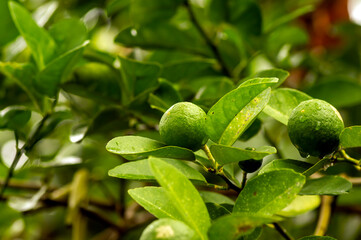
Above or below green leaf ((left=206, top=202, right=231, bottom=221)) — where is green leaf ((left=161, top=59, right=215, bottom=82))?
above

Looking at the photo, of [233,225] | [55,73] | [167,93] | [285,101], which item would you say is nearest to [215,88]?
[167,93]


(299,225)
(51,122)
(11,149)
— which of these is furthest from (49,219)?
(299,225)

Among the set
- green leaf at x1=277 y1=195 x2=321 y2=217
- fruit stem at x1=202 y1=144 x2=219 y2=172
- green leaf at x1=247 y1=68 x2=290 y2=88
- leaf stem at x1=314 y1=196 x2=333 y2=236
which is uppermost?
green leaf at x1=247 y1=68 x2=290 y2=88

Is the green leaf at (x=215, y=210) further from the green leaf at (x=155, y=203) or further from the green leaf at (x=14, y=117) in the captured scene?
the green leaf at (x=14, y=117)

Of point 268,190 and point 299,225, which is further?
point 299,225

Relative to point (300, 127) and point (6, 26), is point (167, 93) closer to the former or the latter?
point (300, 127)

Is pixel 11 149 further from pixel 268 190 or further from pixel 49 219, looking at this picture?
pixel 268 190

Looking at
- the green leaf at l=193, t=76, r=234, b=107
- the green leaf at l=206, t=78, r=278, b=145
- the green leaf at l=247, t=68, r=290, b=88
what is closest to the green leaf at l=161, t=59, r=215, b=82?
the green leaf at l=193, t=76, r=234, b=107

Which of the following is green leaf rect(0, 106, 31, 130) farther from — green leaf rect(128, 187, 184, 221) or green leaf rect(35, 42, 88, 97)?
green leaf rect(128, 187, 184, 221)
